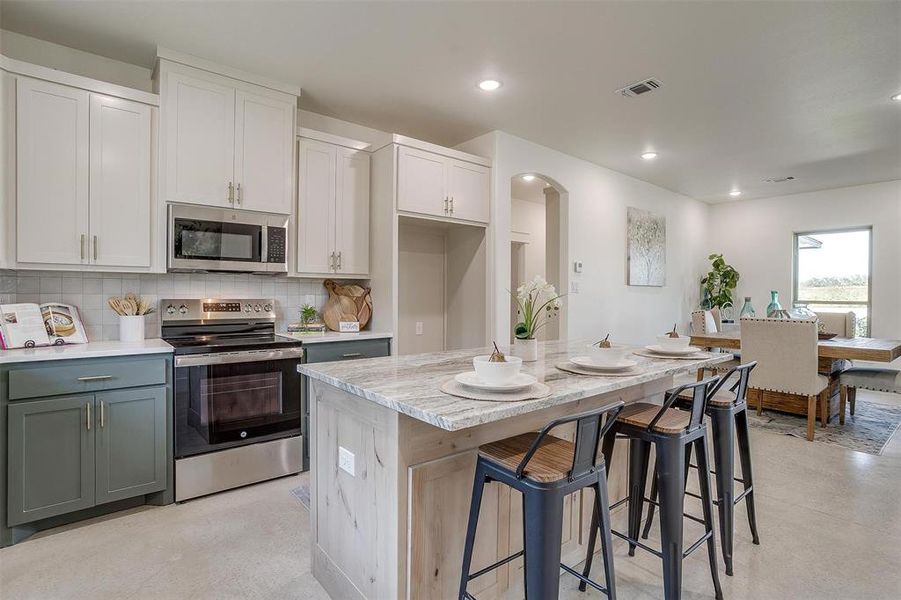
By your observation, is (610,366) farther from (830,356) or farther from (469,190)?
(830,356)

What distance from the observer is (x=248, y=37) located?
2.60 meters

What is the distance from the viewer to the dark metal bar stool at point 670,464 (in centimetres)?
164

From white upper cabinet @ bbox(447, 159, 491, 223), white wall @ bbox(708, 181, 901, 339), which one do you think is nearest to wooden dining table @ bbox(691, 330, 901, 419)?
white wall @ bbox(708, 181, 901, 339)

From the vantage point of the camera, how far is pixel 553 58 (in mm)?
2840

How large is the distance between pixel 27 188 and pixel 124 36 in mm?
1007

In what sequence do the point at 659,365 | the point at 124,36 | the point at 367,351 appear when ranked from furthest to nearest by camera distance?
the point at 367,351 → the point at 124,36 → the point at 659,365

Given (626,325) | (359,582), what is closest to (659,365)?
(359,582)

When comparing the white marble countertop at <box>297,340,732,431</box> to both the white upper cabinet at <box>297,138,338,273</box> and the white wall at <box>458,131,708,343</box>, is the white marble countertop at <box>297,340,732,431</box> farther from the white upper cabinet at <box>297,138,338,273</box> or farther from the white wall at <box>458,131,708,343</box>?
the white wall at <box>458,131,708,343</box>

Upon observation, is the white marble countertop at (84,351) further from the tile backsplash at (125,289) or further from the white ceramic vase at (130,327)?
the tile backsplash at (125,289)

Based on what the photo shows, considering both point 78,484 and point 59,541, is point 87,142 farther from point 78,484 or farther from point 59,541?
point 59,541

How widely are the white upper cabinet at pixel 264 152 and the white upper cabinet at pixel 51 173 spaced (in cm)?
81

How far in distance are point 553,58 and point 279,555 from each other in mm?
3148

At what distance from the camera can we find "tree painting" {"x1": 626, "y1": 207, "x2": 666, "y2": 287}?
5.67 metres

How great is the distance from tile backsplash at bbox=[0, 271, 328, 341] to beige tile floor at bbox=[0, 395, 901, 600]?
A: 1.21 meters
